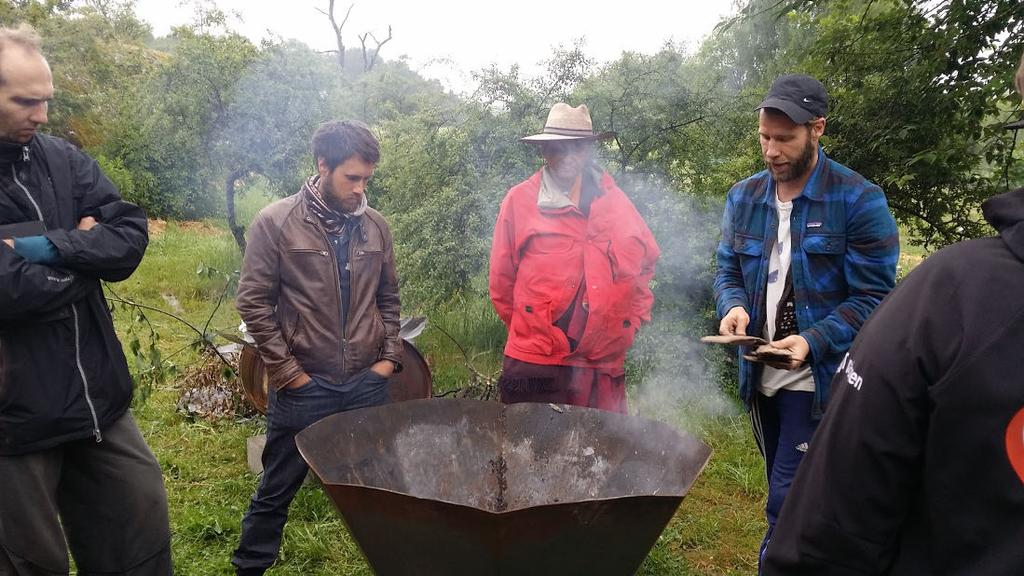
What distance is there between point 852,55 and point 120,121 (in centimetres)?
1283

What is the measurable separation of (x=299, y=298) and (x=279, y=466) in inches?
25.9

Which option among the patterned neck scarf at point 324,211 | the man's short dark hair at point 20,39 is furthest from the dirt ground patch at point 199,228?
the man's short dark hair at point 20,39

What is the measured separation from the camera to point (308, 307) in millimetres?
2604

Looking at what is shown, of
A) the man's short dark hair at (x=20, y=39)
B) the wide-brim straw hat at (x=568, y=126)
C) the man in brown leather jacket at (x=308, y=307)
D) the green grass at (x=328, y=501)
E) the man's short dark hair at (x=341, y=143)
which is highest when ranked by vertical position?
the man's short dark hair at (x=20, y=39)

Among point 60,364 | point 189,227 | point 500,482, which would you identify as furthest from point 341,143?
point 189,227

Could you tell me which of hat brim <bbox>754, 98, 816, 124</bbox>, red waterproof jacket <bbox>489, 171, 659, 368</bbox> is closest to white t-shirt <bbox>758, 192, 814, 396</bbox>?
hat brim <bbox>754, 98, 816, 124</bbox>

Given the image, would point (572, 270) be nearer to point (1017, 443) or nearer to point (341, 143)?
point (341, 143)

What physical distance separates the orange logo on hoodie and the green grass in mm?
2441

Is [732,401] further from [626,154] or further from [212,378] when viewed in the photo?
[212,378]

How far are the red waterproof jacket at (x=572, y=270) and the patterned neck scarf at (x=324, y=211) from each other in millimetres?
709

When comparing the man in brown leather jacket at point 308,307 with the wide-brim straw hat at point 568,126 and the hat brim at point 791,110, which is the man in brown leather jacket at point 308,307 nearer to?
the wide-brim straw hat at point 568,126

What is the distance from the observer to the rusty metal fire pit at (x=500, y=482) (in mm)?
1573

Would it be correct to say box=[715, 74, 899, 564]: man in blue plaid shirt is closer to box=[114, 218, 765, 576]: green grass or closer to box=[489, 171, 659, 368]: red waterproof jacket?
box=[489, 171, 659, 368]: red waterproof jacket

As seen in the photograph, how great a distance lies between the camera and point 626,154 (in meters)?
5.04
